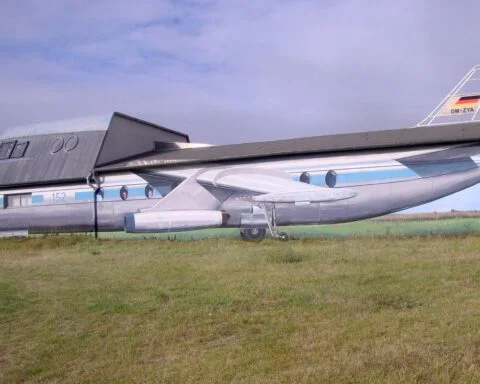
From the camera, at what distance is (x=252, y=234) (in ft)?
66.6

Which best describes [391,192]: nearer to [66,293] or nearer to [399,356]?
[66,293]

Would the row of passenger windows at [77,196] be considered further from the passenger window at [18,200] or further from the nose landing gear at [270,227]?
the nose landing gear at [270,227]

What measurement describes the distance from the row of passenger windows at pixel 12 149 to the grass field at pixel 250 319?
43.9 ft

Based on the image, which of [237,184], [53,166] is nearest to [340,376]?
[237,184]

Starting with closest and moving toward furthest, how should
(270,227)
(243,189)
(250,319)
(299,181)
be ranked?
(250,319)
(299,181)
(270,227)
(243,189)

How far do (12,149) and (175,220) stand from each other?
33.9ft

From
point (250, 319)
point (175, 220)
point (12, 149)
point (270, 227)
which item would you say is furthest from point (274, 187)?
point (12, 149)

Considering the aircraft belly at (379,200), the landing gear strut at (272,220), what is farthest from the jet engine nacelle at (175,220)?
the aircraft belly at (379,200)

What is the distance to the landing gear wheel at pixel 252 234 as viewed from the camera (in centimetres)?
2014

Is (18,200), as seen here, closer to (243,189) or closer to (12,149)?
(12,149)

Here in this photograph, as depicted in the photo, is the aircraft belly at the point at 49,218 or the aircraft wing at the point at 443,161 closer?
the aircraft wing at the point at 443,161

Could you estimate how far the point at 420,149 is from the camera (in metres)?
18.1

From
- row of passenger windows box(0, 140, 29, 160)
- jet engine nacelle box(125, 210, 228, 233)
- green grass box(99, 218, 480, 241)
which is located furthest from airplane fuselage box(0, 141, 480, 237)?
row of passenger windows box(0, 140, 29, 160)

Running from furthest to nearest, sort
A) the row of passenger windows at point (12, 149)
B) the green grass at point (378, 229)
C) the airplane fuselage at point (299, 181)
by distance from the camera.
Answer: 1. the row of passenger windows at point (12, 149)
2. the green grass at point (378, 229)
3. the airplane fuselage at point (299, 181)
